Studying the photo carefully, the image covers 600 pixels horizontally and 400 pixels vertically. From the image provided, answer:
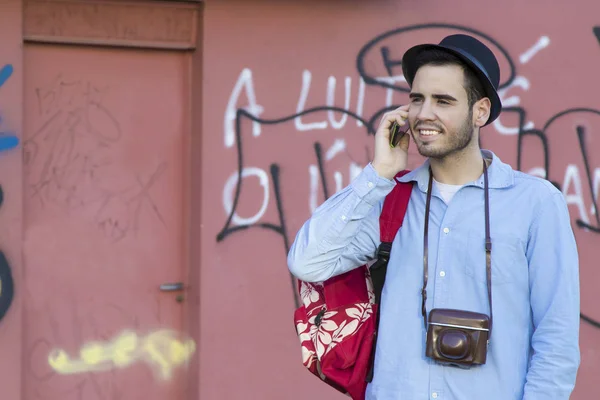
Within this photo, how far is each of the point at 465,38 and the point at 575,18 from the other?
116 inches

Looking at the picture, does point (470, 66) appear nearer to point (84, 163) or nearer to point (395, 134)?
point (395, 134)

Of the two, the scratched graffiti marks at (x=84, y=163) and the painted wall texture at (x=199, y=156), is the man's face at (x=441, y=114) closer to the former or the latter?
the painted wall texture at (x=199, y=156)

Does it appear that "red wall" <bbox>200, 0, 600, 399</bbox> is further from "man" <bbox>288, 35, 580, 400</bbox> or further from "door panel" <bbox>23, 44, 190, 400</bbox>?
"man" <bbox>288, 35, 580, 400</bbox>

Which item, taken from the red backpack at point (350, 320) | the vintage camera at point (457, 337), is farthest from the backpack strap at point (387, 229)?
the vintage camera at point (457, 337)

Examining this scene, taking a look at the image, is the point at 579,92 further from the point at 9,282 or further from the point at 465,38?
the point at 9,282

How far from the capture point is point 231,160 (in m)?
5.68

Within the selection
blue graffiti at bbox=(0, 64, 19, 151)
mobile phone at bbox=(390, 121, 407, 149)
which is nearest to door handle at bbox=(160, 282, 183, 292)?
blue graffiti at bbox=(0, 64, 19, 151)

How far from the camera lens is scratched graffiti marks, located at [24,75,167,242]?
222 inches

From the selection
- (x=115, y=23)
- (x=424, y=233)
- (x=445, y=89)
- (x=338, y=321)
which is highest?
(x=115, y=23)

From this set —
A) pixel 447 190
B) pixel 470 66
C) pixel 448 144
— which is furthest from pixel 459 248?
pixel 470 66

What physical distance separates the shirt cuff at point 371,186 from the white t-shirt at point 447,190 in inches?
6.8

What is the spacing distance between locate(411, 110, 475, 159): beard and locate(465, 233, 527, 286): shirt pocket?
12.0 inches

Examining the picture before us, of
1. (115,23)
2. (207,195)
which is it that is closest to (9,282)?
(207,195)

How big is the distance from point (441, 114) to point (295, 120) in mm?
2549
